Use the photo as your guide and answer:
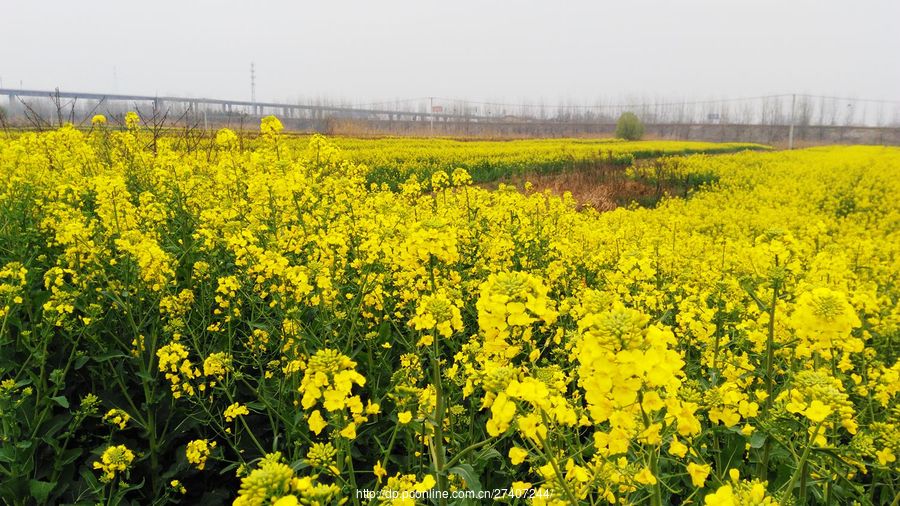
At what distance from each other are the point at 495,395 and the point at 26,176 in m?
5.15

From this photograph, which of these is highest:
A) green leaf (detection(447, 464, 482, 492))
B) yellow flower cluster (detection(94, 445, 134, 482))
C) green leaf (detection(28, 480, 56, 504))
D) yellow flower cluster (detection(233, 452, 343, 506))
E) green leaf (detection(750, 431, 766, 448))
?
yellow flower cluster (detection(233, 452, 343, 506))

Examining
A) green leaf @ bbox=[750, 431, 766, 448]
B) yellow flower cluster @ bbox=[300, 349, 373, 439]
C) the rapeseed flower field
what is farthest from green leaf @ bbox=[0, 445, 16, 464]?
green leaf @ bbox=[750, 431, 766, 448]

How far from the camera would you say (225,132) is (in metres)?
4.84

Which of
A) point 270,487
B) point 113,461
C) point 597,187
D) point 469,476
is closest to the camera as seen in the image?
point 270,487

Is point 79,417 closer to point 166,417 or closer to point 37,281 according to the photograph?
point 166,417

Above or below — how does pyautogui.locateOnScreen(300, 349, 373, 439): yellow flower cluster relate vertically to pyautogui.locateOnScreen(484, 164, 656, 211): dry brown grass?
above

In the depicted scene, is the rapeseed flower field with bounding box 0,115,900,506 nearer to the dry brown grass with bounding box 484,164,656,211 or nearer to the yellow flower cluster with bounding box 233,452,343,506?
the yellow flower cluster with bounding box 233,452,343,506

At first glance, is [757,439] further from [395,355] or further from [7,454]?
[7,454]

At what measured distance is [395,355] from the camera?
3379 millimetres

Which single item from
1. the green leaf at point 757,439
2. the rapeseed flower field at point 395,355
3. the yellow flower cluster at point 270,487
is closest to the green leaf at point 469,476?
the rapeseed flower field at point 395,355

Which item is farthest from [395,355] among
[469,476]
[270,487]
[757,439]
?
[270,487]

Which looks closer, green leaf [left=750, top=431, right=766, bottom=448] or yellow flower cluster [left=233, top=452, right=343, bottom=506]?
yellow flower cluster [left=233, top=452, right=343, bottom=506]

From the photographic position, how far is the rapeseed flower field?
1.44 m

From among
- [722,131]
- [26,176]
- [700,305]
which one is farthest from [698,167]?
[722,131]
